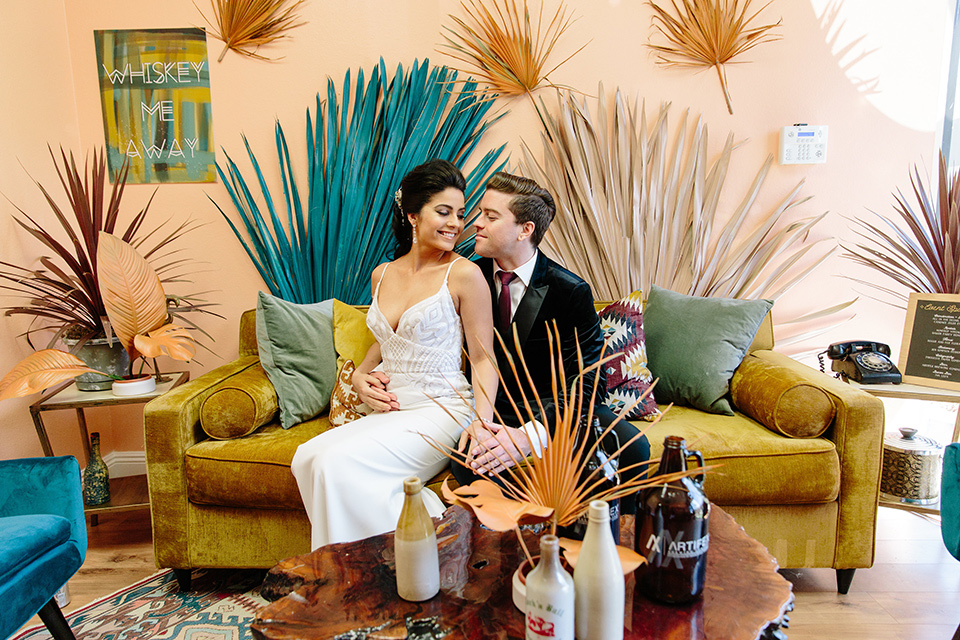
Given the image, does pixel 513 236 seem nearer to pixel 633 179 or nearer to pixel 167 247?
pixel 633 179

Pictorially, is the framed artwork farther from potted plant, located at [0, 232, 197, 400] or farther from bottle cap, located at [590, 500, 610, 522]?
bottle cap, located at [590, 500, 610, 522]

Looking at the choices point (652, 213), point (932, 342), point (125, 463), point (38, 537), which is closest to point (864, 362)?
point (932, 342)

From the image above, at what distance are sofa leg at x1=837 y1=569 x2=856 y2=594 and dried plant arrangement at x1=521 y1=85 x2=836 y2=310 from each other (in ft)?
4.10

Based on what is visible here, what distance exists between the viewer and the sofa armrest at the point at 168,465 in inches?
72.7

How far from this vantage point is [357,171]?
2641mm

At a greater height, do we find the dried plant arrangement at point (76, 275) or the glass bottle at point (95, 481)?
the dried plant arrangement at point (76, 275)

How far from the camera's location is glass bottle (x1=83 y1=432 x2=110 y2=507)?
7.11 ft

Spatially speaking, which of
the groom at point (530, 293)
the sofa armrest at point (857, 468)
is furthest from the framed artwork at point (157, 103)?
the sofa armrest at point (857, 468)

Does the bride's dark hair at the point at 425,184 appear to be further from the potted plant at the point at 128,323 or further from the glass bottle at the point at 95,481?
the glass bottle at the point at 95,481

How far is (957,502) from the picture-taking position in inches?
55.5

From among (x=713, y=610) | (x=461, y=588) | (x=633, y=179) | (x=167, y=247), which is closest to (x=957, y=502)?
(x=713, y=610)

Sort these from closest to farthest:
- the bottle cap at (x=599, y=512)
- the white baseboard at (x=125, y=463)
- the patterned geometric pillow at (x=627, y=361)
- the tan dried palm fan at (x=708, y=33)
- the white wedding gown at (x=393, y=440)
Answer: the bottle cap at (x=599, y=512) < the white wedding gown at (x=393, y=440) < the patterned geometric pillow at (x=627, y=361) < the tan dried palm fan at (x=708, y=33) < the white baseboard at (x=125, y=463)

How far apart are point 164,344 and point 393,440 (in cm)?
100

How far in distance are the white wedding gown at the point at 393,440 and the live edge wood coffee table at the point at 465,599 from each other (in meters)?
0.44
